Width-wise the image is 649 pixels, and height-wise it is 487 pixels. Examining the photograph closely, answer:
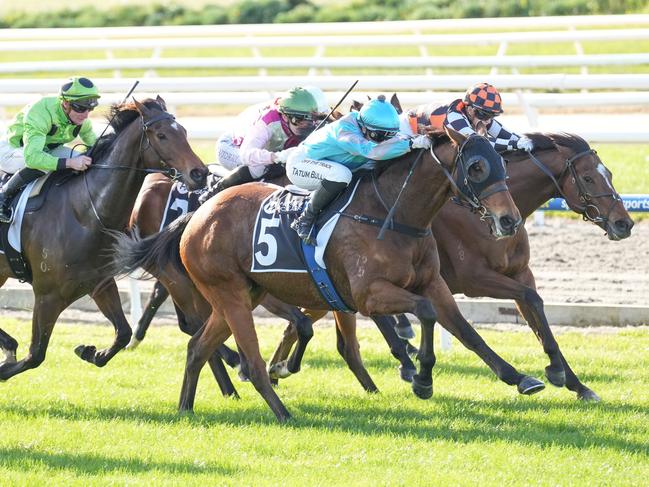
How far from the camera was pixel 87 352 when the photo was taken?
331 inches

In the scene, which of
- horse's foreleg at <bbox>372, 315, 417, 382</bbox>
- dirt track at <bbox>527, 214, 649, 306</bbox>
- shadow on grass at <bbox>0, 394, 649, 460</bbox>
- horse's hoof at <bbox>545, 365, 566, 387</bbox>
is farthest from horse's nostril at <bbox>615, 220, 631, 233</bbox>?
dirt track at <bbox>527, 214, 649, 306</bbox>

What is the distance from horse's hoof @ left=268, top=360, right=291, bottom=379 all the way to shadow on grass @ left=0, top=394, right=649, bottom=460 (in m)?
0.39

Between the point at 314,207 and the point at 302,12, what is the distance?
24.1 meters

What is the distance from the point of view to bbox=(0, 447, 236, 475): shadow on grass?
19.5ft

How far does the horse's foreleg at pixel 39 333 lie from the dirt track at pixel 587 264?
4333mm

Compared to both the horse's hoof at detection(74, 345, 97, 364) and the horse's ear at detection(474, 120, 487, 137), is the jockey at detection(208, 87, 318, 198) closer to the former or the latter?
the horse's ear at detection(474, 120, 487, 137)

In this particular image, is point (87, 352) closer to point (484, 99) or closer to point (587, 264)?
point (484, 99)

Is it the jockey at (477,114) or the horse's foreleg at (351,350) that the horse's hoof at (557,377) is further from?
the jockey at (477,114)

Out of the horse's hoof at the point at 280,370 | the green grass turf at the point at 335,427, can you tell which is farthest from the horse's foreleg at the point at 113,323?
the horse's hoof at the point at 280,370

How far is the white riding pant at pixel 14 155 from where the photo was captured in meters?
8.36

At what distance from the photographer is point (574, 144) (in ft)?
26.0

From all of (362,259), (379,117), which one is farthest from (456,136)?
(362,259)

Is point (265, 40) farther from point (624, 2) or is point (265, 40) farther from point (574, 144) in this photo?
point (624, 2)

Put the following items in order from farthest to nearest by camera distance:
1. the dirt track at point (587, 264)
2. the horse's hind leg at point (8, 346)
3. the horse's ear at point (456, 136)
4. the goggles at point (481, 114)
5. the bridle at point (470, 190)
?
the dirt track at point (587, 264) → the horse's hind leg at point (8, 346) → the goggles at point (481, 114) → the horse's ear at point (456, 136) → the bridle at point (470, 190)
